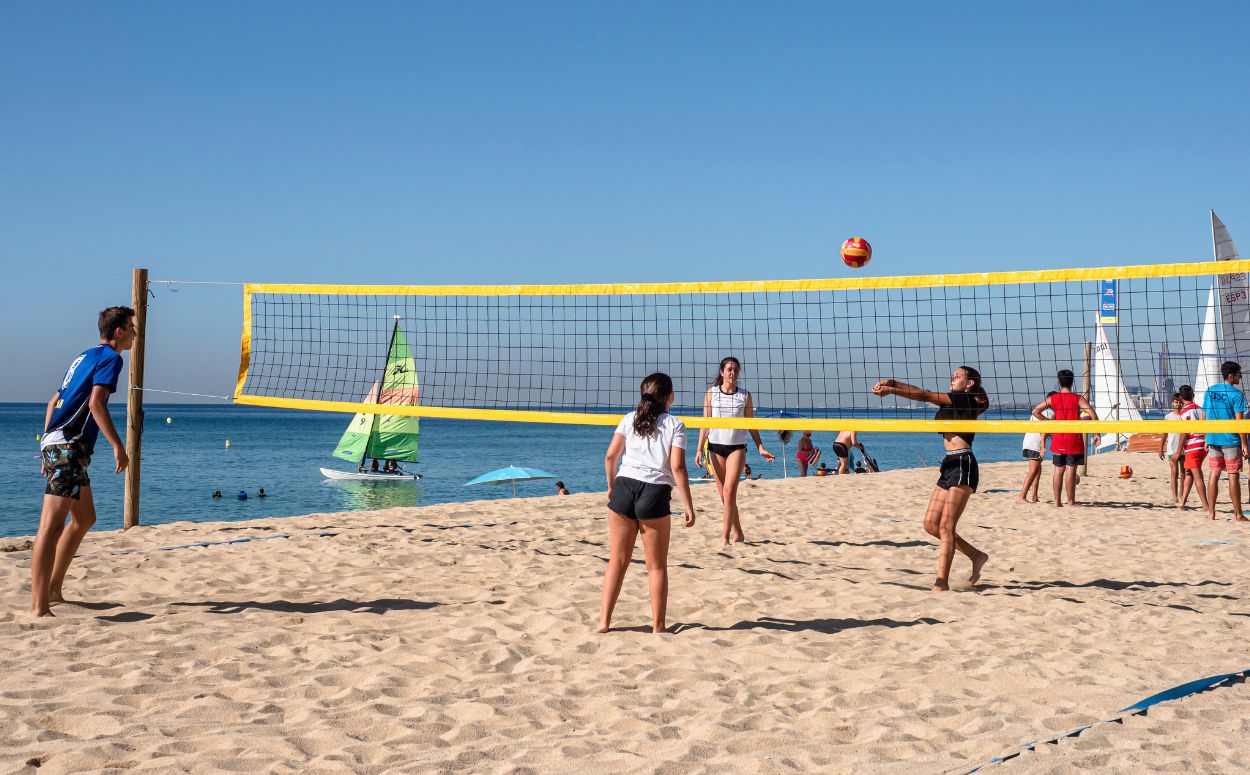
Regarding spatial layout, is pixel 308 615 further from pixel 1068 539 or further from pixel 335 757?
pixel 1068 539

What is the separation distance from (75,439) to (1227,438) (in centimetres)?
923

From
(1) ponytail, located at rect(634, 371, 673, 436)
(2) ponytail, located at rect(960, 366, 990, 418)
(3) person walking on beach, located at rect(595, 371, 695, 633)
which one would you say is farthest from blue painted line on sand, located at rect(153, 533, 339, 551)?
(2) ponytail, located at rect(960, 366, 990, 418)

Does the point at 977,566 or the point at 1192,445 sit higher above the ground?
the point at 1192,445

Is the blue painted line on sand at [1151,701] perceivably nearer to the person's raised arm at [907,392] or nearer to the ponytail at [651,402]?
the person's raised arm at [907,392]

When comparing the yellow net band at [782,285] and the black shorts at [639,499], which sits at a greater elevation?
the yellow net band at [782,285]

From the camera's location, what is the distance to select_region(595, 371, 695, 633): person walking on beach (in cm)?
431

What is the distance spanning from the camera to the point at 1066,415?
9.37 meters

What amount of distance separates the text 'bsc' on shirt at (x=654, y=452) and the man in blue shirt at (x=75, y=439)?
242cm

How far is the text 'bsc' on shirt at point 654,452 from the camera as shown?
4316mm

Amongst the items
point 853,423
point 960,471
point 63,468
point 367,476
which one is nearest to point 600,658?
point 853,423

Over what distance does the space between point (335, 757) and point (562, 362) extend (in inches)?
207

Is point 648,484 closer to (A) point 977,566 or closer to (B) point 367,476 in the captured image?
(A) point 977,566

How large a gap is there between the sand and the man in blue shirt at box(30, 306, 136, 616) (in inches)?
14.6

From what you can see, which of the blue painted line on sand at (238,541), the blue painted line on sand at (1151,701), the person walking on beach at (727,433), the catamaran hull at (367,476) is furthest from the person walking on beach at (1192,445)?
the catamaran hull at (367,476)
